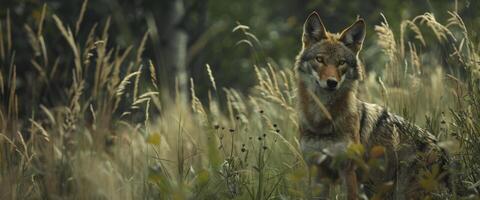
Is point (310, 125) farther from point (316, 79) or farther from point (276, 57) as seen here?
point (276, 57)

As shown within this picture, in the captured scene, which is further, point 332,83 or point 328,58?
point 328,58

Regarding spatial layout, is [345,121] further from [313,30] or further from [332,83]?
[313,30]

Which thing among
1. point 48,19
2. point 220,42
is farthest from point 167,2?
point 220,42

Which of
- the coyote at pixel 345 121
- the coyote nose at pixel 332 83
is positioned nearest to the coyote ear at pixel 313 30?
the coyote at pixel 345 121

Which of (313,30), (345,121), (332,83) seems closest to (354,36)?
(313,30)

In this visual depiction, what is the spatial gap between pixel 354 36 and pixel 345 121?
2.39ft

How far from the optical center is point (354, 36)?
577 cm

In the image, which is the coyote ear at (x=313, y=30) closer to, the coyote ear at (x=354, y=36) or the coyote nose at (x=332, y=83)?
the coyote ear at (x=354, y=36)

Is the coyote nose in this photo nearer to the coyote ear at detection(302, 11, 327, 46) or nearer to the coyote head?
the coyote head

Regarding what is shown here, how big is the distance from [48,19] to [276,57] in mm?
6984

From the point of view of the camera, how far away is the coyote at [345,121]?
5332 mm

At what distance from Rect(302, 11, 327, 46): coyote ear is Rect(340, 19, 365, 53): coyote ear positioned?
165mm

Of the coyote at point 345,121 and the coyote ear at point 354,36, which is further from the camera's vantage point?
the coyote ear at point 354,36

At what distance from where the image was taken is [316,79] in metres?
5.48
